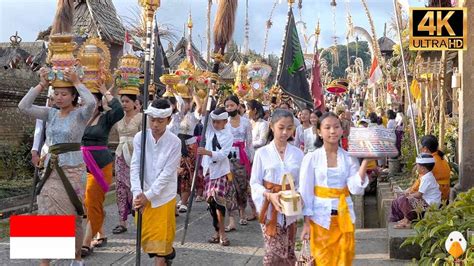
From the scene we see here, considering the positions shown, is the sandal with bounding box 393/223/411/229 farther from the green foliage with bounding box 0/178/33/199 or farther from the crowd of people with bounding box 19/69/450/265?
the green foliage with bounding box 0/178/33/199

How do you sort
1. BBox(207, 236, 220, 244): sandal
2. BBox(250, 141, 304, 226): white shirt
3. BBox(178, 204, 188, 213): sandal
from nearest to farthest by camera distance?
BBox(250, 141, 304, 226): white shirt, BBox(207, 236, 220, 244): sandal, BBox(178, 204, 188, 213): sandal

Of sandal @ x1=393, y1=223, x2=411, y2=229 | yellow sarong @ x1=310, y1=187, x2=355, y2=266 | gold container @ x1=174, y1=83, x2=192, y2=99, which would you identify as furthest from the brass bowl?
yellow sarong @ x1=310, y1=187, x2=355, y2=266

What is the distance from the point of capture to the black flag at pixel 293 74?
9.99 m

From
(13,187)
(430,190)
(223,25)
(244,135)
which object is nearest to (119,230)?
(244,135)

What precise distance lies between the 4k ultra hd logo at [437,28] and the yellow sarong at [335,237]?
347cm

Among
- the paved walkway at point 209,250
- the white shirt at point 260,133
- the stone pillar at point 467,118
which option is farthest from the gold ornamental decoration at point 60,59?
the stone pillar at point 467,118

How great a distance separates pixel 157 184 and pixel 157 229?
1.37 ft

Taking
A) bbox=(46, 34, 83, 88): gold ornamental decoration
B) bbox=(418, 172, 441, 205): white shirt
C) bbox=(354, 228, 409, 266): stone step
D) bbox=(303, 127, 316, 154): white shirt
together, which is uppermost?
bbox=(46, 34, 83, 88): gold ornamental decoration

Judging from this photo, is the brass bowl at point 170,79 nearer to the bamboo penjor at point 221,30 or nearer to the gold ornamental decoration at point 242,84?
the bamboo penjor at point 221,30

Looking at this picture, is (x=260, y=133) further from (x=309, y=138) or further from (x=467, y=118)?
(x=467, y=118)

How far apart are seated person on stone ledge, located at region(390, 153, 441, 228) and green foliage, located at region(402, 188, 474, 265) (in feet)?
1.53

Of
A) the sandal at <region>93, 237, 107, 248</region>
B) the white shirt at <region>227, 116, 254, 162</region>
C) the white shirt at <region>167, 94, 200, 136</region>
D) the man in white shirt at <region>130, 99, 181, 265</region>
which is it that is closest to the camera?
the man in white shirt at <region>130, 99, 181, 265</region>

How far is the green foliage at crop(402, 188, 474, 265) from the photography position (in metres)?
5.76

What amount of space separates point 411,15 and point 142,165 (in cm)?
406
